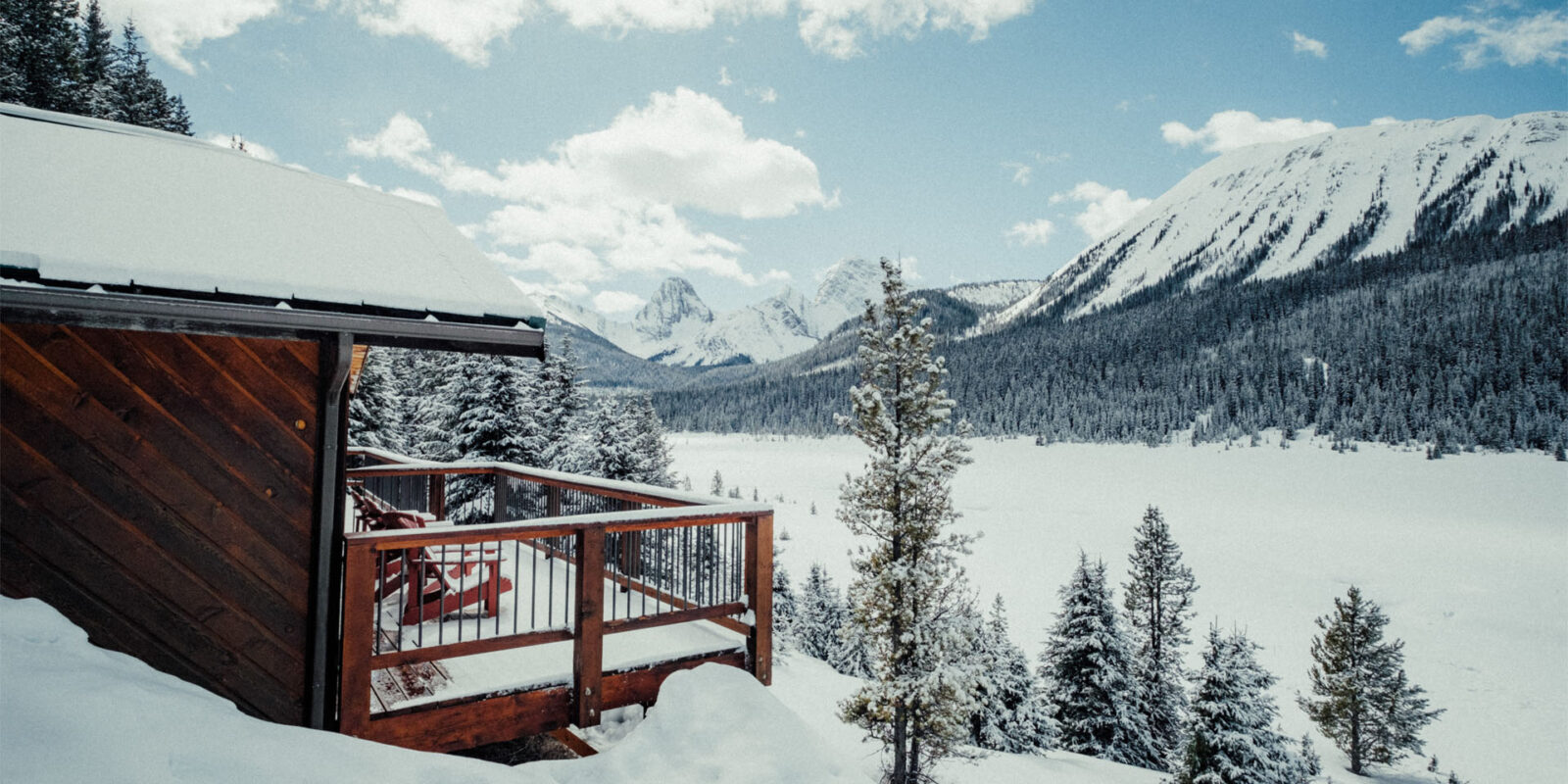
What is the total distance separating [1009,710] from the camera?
76.5ft

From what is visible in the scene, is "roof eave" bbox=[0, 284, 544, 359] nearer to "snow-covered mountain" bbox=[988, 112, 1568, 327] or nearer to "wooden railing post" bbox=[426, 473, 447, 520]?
"wooden railing post" bbox=[426, 473, 447, 520]

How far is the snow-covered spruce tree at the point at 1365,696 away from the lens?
73.0 ft

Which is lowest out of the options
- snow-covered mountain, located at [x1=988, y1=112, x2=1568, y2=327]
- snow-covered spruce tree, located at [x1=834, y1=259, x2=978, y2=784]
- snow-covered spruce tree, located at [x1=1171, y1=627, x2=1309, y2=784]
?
snow-covered spruce tree, located at [x1=1171, y1=627, x2=1309, y2=784]

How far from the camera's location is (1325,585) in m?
32.2

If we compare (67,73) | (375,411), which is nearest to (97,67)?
(67,73)

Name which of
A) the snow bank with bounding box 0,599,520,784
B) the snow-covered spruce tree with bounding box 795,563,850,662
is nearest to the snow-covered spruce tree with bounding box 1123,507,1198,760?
the snow-covered spruce tree with bounding box 795,563,850,662

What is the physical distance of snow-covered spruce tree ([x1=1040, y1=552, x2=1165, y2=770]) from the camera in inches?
852

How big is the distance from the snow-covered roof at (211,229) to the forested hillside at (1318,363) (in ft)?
237

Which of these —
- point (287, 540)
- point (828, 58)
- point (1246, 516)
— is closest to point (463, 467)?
point (287, 540)

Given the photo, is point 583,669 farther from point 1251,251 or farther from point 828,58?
point 1251,251

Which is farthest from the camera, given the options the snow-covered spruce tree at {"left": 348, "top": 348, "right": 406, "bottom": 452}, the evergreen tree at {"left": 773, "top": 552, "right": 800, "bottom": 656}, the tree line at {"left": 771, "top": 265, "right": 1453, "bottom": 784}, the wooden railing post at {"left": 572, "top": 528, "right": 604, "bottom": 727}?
the evergreen tree at {"left": 773, "top": 552, "right": 800, "bottom": 656}

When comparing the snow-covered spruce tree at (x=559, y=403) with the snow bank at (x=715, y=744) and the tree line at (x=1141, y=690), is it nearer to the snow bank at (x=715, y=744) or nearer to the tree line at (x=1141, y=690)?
the tree line at (x=1141, y=690)

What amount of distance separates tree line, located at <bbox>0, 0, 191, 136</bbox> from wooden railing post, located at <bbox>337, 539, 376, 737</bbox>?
2228 cm

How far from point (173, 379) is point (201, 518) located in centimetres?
68
